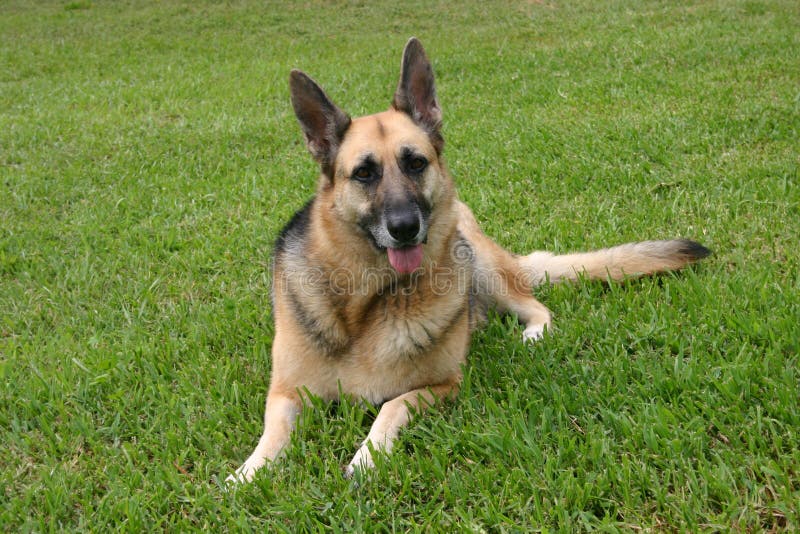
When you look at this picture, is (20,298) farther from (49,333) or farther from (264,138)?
(264,138)

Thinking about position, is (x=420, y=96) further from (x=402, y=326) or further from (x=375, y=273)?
(x=402, y=326)

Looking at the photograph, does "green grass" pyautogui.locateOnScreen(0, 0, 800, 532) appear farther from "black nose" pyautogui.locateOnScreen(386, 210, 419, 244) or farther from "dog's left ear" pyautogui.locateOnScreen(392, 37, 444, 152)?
"dog's left ear" pyautogui.locateOnScreen(392, 37, 444, 152)

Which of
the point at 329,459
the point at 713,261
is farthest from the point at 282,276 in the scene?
the point at 713,261

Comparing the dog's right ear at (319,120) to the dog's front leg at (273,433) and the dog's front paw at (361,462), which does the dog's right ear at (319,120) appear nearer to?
the dog's front leg at (273,433)

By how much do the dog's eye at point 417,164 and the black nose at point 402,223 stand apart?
1.01 ft

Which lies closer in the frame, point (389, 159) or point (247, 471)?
point (247, 471)

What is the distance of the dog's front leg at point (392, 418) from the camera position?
2818 millimetres

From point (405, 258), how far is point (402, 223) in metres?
0.21

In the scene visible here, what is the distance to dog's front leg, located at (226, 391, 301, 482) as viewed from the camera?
2.85 meters

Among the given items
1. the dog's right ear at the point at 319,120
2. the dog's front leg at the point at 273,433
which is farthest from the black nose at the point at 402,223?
the dog's front leg at the point at 273,433

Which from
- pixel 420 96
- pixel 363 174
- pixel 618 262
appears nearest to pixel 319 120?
pixel 363 174

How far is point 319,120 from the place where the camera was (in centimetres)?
345

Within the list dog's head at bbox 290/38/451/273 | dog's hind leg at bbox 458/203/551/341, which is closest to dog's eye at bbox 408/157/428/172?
dog's head at bbox 290/38/451/273

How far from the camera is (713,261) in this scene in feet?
13.8
